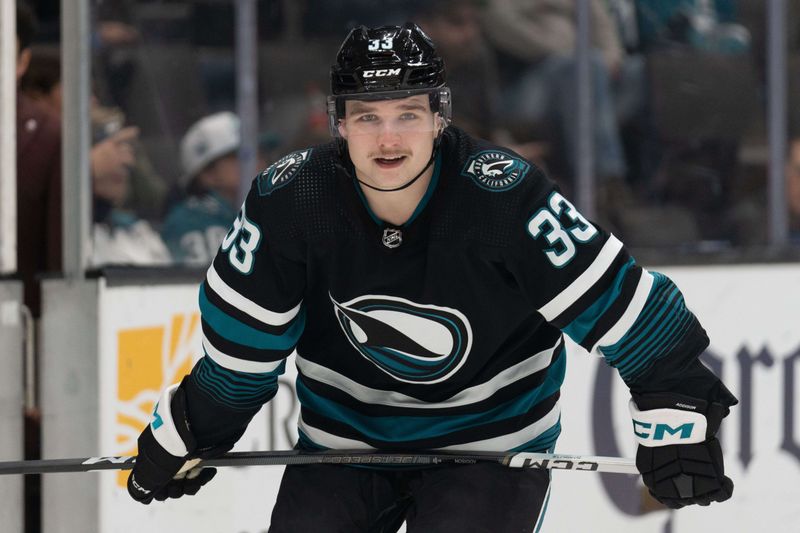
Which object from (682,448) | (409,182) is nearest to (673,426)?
(682,448)

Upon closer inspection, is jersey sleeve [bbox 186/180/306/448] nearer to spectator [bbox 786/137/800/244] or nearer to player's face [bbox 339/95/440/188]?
player's face [bbox 339/95/440/188]

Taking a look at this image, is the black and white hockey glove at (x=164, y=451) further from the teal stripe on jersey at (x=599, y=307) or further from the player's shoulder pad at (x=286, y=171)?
the teal stripe on jersey at (x=599, y=307)

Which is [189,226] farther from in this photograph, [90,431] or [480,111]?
[480,111]

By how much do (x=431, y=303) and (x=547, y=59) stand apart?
190cm

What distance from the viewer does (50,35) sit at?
348 centimetres

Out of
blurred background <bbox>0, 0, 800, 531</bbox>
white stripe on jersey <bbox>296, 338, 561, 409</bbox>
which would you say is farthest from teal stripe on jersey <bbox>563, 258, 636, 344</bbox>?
blurred background <bbox>0, 0, 800, 531</bbox>

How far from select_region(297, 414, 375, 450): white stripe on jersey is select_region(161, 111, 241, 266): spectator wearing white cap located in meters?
1.14

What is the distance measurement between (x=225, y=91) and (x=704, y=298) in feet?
4.68

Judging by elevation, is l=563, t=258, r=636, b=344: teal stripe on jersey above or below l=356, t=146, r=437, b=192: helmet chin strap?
below

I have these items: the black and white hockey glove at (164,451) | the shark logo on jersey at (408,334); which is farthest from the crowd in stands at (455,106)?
the shark logo on jersey at (408,334)

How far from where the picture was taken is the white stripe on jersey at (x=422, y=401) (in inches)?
94.2

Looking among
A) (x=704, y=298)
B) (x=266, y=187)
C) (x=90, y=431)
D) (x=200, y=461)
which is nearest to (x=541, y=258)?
(x=266, y=187)

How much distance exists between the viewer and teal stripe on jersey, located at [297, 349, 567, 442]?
2410 mm

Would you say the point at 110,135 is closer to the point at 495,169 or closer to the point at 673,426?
the point at 495,169
